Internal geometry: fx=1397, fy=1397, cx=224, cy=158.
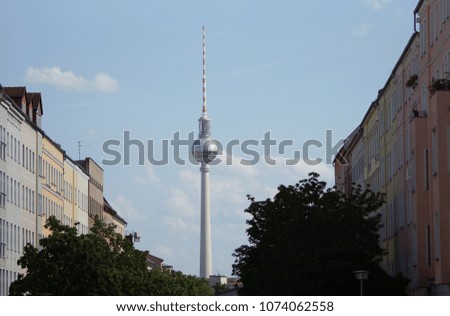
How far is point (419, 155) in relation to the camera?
2557 inches

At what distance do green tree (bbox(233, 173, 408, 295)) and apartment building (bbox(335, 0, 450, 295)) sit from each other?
7.44 feet

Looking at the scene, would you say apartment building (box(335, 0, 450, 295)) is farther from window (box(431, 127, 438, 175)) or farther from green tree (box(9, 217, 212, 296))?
green tree (box(9, 217, 212, 296))

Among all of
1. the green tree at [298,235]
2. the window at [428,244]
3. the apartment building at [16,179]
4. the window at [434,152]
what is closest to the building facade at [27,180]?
the apartment building at [16,179]

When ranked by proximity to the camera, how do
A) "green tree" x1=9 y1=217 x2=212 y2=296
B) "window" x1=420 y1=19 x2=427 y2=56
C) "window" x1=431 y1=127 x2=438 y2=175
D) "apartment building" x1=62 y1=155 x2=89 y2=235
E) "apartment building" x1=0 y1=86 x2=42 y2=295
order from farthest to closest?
"apartment building" x1=62 y1=155 x2=89 y2=235
"apartment building" x1=0 y1=86 x2=42 y2=295
"green tree" x1=9 y1=217 x2=212 y2=296
"window" x1=420 y1=19 x2=427 y2=56
"window" x1=431 y1=127 x2=438 y2=175

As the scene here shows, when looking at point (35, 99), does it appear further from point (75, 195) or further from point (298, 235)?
point (298, 235)

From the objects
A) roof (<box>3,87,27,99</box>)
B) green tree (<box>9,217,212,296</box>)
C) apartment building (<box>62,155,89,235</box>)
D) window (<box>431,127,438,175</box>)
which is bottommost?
green tree (<box>9,217,212,296</box>)

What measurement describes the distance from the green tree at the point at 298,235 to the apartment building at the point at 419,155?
227 cm

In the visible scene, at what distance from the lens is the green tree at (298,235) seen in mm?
70875

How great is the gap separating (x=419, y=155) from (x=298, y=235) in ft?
45.2

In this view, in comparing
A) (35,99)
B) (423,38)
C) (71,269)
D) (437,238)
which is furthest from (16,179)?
(437,238)

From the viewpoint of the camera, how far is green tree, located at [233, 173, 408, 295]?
7088 centimetres

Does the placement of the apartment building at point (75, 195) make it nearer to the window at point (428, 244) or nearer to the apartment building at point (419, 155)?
the apartment building at point (419, 155)

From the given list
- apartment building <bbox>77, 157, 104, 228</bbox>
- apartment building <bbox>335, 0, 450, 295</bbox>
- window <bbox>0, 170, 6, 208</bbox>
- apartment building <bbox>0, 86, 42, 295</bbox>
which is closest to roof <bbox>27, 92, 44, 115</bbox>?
apartment building <bbox>0, 86, 42, 295</bbox>
